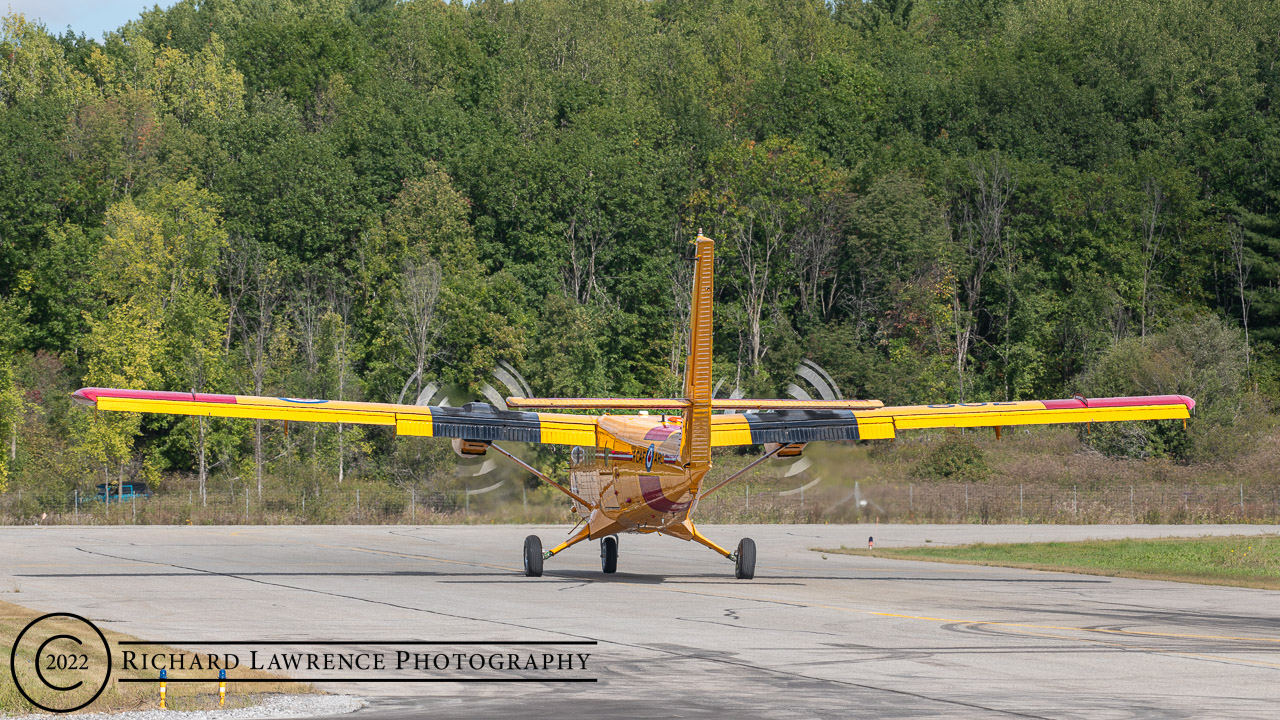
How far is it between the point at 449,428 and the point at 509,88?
76.6 metres

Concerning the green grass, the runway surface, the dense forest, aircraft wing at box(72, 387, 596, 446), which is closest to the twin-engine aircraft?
aircraft wing at box(72, 387, 596, 446)

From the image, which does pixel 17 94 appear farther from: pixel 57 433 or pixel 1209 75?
pixel 1209 75

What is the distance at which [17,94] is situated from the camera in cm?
9169

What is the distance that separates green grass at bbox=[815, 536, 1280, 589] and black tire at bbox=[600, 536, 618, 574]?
10326 mm

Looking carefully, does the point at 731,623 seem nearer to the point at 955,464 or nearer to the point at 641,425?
the point at 641,425

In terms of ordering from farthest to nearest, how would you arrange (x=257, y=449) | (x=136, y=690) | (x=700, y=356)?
(x=257, y=449) < (x=700, y=356) < (x=136, y=690)

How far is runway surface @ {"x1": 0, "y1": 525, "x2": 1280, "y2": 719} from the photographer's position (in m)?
12.9

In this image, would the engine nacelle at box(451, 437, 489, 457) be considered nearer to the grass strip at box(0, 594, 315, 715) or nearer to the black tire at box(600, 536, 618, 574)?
the black tire at box(600, 536, 618, 574)

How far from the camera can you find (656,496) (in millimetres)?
23719

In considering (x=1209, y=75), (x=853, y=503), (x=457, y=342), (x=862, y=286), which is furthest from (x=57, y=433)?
(x=1209, y=75)

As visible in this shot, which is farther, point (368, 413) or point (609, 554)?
point (609, 554)

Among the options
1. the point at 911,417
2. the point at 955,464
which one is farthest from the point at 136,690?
the point at 955,464

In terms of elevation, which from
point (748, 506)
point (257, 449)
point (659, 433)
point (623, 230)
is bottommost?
point (748, 506)

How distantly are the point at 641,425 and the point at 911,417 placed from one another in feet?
18.3
